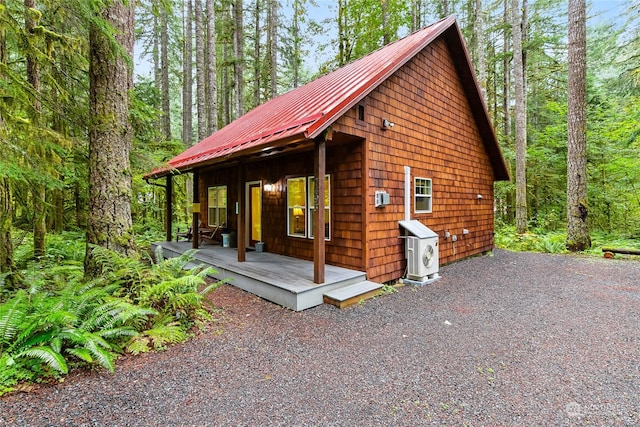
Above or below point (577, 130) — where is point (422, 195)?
below

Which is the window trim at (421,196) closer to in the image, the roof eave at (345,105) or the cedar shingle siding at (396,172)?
the cedar shingle siding at (396,172)

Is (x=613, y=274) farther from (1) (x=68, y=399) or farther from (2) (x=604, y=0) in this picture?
(2) (x=604, y=0)

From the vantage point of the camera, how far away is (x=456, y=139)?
26.0ft

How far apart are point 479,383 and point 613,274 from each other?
5907 mm

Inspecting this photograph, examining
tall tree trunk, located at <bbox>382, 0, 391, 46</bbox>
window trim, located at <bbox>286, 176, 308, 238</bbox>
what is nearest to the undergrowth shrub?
window trim, located at <bbox>286, 176, 308, 238</bbox>

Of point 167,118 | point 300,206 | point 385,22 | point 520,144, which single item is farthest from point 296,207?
point 385,22

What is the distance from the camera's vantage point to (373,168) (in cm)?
544

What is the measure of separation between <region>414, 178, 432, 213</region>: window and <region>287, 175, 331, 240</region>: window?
207 centimetres

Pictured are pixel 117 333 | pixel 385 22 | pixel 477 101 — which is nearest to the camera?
pixel 117 333

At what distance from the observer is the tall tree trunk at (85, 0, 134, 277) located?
401 centimetres

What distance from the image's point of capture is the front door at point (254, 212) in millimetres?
8094

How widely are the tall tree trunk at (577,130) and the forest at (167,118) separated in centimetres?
4

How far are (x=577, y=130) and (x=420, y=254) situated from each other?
6.71 m

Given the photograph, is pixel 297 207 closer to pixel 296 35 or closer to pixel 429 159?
pixel 429 159
